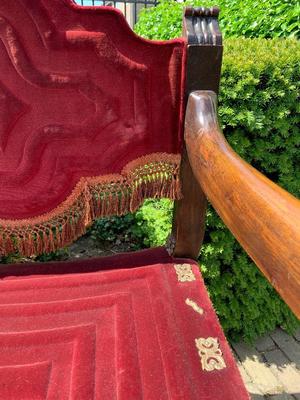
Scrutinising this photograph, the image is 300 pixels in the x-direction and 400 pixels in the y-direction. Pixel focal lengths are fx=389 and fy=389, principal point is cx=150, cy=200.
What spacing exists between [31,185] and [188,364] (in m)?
0.67

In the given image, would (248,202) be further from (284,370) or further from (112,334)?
(284,370)

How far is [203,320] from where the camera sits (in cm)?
104

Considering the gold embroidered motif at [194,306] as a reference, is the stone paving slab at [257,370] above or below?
below

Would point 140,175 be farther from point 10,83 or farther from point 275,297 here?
point 275,297

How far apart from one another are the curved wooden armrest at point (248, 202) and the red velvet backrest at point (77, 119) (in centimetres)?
14

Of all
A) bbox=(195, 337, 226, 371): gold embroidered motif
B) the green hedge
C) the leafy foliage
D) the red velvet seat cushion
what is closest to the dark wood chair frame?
the red velvet seat cushion

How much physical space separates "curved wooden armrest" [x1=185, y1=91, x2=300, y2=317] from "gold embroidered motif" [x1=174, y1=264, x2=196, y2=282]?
354mm

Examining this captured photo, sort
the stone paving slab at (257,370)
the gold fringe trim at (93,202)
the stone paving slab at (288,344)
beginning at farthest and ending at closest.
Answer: the stone paving slab at (288,344) → the stone paving slab at (257,370) → the gold fringe trim at (93,202)

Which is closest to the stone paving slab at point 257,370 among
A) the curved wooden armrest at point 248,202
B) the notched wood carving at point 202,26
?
the curved wooden armrest at point 248,202

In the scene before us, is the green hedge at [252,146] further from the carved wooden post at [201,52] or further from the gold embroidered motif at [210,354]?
the gold embroidered motif at [210,354]

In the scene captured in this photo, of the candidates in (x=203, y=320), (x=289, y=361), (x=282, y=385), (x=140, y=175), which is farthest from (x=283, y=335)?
(x=140, y=175)

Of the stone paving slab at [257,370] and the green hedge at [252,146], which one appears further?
the stone paving slab at [257,370]

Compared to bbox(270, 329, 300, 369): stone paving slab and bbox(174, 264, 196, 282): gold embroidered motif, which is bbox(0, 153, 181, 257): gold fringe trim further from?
bbox(270, 329, 300, 369): stone paving slab

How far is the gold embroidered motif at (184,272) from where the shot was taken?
3.91ft
